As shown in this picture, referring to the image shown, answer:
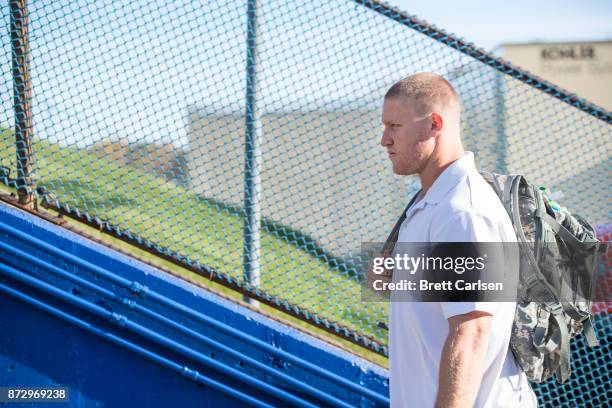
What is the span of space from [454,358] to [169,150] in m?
2.32

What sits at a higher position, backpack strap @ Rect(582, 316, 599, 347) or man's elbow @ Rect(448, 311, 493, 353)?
man's elbow @ Rect(448, 311, 493, 353)

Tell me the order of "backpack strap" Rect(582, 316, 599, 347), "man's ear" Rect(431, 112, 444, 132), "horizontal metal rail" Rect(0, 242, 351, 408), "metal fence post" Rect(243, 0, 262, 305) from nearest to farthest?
"man's ear" Rect(431, 112, 444, 132), "backpack strap" Rect(582, 316, 599, 347), "horizontal metal rail" Rect(0, 242, 351, 408), "metal fence post" Rect(243, 0, 262, 305)

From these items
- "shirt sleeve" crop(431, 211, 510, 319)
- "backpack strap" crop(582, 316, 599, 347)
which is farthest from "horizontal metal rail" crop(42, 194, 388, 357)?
"shirt sleeve" crop(431, 211, 510, 319)

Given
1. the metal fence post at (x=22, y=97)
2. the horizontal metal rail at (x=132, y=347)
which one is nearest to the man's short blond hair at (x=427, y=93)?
the horizontal metal rail at (x=132, y=347)

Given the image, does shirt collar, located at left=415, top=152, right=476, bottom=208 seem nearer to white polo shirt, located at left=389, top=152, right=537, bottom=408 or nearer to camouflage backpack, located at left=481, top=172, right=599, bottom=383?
white polo shirt, located at left=389, top=152, right=537, bottom=408

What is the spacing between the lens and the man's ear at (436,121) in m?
2.18

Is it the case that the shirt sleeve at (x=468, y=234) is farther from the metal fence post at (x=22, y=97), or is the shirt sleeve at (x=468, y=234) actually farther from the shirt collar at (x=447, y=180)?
the metal fence post at (x=22, y=97)

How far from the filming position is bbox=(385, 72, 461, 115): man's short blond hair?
2.19m

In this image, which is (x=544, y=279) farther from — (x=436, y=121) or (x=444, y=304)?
(x=436, y=121)

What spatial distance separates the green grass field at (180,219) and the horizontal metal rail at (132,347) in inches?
21.3

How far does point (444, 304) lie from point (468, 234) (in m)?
0.23

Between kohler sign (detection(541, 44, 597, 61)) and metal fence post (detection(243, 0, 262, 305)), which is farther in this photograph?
kohler sign (detection(541, 44, 597, 61))

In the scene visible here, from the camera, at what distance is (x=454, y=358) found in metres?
1.82

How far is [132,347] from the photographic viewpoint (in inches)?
131
